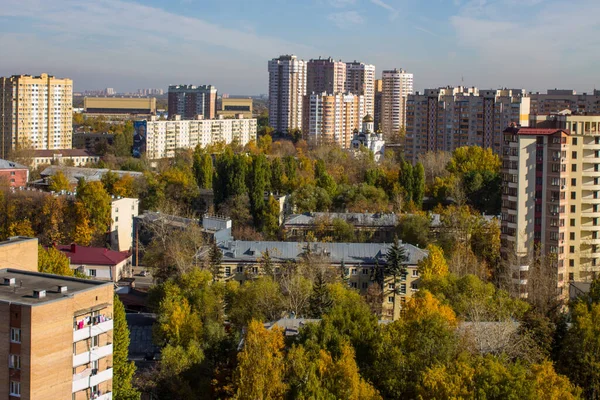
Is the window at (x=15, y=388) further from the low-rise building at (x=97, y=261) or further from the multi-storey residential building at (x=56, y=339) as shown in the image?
the low-rise building at (x=97, y=261)

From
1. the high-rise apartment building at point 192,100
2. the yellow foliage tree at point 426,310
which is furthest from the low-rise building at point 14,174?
the high-rise apartment building at point 192,100

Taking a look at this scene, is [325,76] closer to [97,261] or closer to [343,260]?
[97,261]

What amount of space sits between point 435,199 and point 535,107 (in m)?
15.0

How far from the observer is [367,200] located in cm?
2295

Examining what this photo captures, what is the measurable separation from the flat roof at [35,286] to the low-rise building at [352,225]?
10.5 m

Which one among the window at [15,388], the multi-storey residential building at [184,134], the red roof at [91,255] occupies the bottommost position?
the window at [15,388]

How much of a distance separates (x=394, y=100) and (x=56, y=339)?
42390 mm

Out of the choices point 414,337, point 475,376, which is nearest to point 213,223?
point 414,337

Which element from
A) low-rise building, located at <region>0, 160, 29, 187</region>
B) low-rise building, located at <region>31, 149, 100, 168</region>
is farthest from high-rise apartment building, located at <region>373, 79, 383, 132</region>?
low-rise building, located at <region>0, 160, 29, 187</region>

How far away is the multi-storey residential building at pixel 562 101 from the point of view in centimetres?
3600

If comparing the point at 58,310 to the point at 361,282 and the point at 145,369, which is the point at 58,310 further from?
the point at 361,282

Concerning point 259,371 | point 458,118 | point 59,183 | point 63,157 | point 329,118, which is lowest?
point 259,371

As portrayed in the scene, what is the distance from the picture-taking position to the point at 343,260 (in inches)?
652

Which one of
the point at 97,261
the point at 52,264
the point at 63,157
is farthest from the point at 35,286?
the point at 63,157
